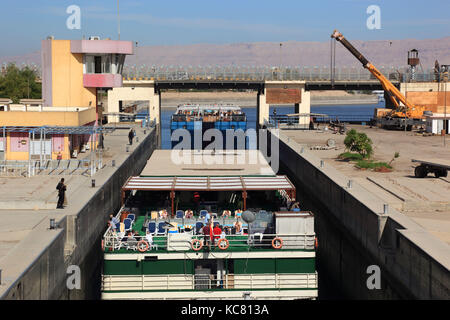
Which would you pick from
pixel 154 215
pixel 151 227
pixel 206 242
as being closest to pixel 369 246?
pixel 206 242

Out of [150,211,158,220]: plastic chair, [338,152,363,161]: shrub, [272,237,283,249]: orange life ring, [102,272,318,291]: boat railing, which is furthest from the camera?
[338,152,363,161]: shrub

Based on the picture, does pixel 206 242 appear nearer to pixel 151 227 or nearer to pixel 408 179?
pixel 151 227

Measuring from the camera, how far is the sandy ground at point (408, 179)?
27220mm

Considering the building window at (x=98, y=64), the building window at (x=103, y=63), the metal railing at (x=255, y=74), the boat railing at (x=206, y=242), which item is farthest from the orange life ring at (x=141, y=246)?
the metal railing at (x=255, y=74)

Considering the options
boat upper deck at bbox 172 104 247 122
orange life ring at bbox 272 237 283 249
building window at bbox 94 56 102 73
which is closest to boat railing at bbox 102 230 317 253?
orange life ring at bbox 272 237 283 249

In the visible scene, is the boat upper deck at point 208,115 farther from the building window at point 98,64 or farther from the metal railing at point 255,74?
the building window at point 98,64

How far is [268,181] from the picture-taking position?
28281 millimetres

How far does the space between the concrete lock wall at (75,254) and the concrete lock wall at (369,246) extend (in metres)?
9.81

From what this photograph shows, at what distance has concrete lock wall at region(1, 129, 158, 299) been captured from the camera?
60.8ft

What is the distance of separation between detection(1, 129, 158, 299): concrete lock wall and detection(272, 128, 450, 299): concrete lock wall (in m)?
9.81

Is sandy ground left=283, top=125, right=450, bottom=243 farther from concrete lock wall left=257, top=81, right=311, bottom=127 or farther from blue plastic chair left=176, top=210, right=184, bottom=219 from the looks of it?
concrete lock wall left=257, top=81, right=311, bottom=127
